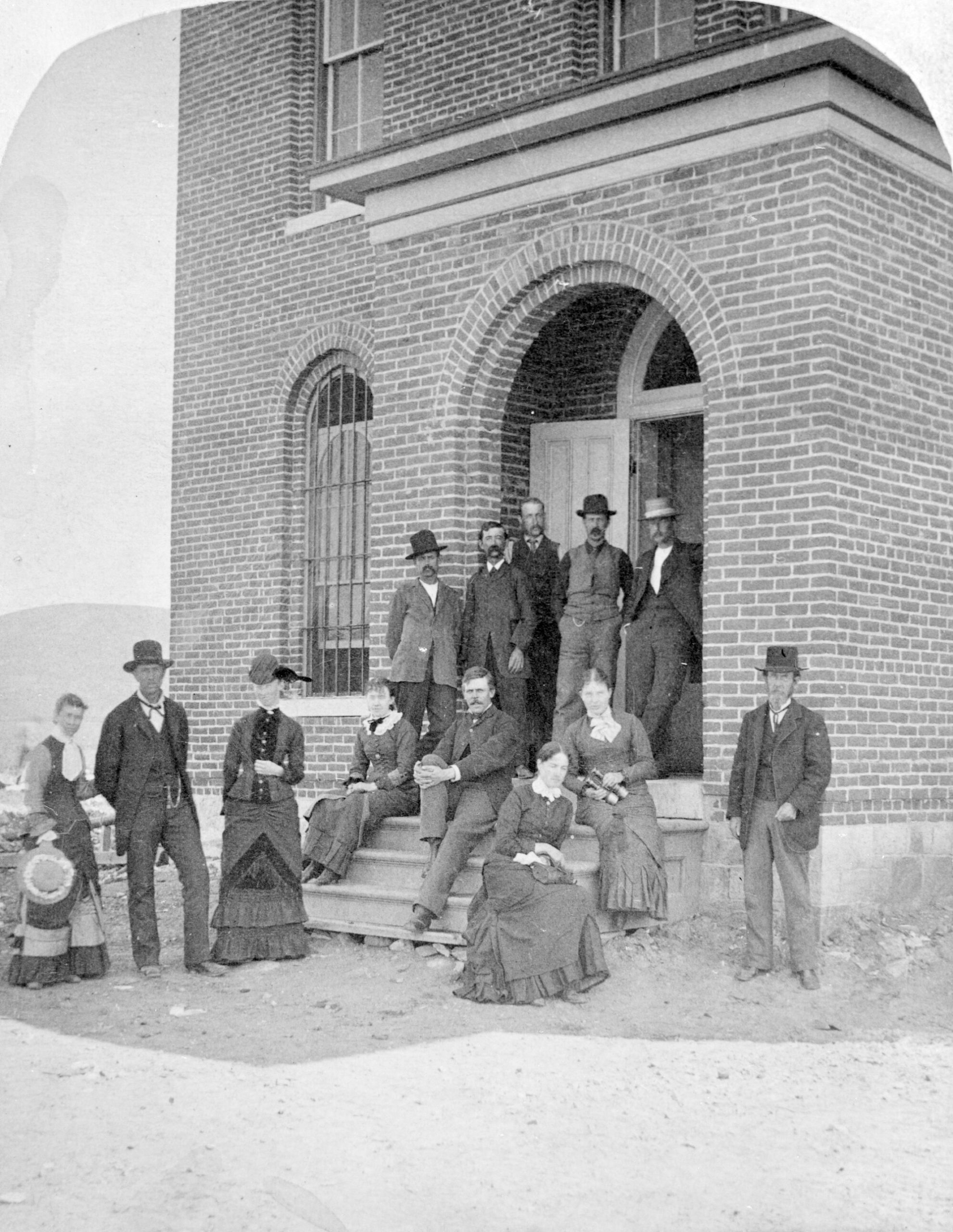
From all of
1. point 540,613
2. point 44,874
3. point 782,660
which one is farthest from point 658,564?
point 44,874

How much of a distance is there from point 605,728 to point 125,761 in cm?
299

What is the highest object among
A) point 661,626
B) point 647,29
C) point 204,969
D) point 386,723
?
point 647,29

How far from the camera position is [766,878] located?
28.1ft

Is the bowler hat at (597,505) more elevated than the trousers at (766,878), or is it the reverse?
the bowler hat at (597,505)

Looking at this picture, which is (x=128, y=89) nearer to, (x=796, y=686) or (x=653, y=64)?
(x=653, y=64)

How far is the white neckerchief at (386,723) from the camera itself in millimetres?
10266

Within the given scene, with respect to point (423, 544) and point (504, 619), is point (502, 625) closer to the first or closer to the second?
point (504, 619)

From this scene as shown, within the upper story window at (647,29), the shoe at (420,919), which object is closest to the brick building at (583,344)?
the upper story window at (647,29)

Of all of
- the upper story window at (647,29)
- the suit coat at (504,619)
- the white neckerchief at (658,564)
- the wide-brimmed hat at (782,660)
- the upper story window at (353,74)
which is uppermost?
the upper story window at (353,74)

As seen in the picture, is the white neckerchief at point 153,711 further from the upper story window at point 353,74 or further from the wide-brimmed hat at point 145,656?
the upper story window at point 353,74

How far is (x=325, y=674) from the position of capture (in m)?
13.5

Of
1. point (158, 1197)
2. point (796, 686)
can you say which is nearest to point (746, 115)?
point (796, 686)

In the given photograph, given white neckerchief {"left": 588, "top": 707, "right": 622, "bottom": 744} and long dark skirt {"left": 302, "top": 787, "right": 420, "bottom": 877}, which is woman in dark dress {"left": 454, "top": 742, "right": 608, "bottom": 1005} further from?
long dark skirt {"left": 302, "top": 787, "right": 420, "bottom": 877}

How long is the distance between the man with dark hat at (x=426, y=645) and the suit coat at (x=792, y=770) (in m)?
2.57
